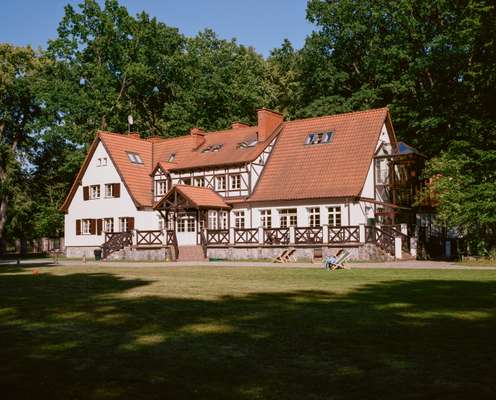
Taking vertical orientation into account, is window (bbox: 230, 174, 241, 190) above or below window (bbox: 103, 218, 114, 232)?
above

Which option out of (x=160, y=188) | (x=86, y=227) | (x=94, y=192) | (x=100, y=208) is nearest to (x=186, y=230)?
(x=160, y=188)

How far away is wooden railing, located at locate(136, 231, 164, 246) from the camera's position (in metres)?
40.8

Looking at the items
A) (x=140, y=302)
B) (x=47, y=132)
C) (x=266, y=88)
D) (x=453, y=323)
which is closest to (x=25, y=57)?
(x=47, y=132)

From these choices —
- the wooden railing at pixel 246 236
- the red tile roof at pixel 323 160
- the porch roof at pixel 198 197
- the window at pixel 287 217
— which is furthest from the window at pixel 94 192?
the window at pixel 287 217

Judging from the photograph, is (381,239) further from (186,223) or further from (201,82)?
(201,82)

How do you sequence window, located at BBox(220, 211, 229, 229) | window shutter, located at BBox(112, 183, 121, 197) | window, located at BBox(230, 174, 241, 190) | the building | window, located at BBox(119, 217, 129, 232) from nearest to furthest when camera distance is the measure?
the building < window, located at BBox(230, 174, 241, 190) < window, located at BBox(220, 211, 229, 229) < window, located at BBox(119, 217, 129, 232) < window shutter, located at BBox(112, 183, 121, 197)

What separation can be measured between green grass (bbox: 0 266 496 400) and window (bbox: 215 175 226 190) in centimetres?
2854

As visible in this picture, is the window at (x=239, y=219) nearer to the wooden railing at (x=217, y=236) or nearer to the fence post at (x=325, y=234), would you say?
the wooden railing at (x=217, y=236)

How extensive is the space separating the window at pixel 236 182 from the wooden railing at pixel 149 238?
5.98 meters

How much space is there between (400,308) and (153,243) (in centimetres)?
3138

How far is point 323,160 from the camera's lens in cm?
3931

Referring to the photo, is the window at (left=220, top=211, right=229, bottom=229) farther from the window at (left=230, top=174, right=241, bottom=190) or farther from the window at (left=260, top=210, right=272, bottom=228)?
the window at (left=260, top=210, right=272, bottom=228)

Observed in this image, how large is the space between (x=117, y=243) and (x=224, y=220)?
25.7ft

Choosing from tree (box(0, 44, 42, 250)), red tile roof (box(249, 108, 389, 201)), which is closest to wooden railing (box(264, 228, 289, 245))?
red tile roof (box(249, 108, 389, 201))
